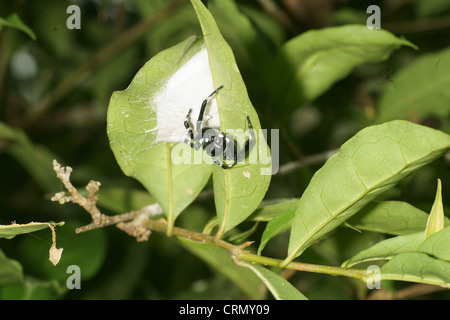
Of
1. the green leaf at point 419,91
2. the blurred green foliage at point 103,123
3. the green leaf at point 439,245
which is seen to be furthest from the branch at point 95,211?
the green leaf at point 419,91

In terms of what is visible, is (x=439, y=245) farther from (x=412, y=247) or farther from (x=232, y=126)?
(x=232, y=126)

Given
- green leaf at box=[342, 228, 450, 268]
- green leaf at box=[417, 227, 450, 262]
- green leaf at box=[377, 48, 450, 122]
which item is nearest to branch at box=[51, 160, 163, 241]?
green leaf at box=[342, 228, 450, 268]

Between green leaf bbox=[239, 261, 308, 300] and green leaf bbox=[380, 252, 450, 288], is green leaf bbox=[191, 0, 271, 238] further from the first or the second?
green leaf bbox=[380, 252, 450, 288]

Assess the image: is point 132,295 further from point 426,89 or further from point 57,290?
point 426,89

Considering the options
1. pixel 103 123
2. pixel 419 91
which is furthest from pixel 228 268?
pixel 103 123

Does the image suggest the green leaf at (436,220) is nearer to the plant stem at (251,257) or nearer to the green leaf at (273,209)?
the plant stem at (251,257)

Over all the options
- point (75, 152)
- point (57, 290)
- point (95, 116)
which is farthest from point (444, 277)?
point (75, 152)
